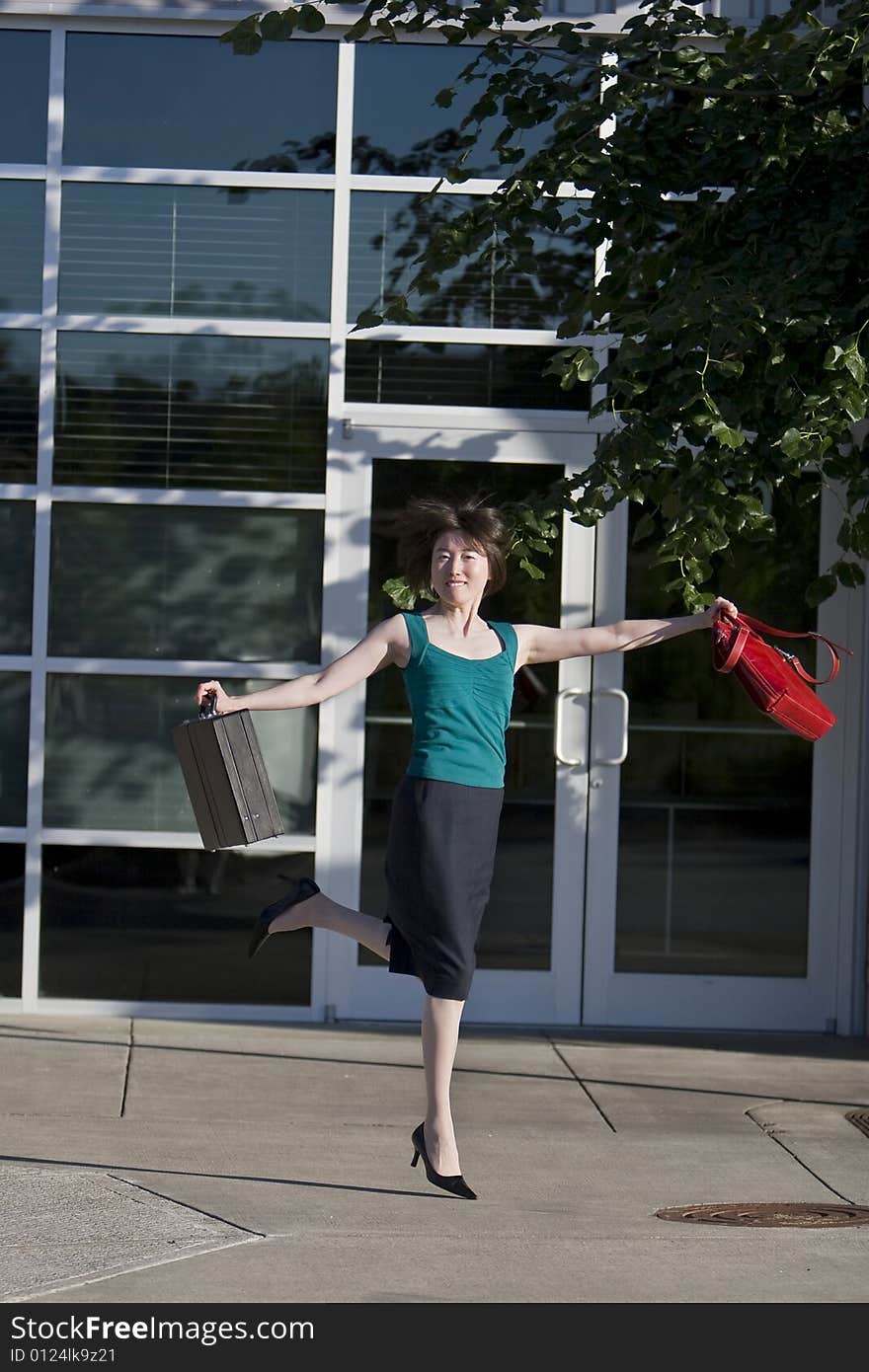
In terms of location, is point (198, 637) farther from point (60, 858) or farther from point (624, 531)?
point (624, 531)

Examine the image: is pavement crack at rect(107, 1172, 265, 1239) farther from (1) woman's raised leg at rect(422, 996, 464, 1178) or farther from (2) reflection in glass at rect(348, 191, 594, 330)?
(2) reflection in glass at rect(348, 191, 594, 330)

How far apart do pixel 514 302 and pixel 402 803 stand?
3140 millimetres

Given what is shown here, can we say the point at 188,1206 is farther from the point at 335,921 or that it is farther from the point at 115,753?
the point at 115,753

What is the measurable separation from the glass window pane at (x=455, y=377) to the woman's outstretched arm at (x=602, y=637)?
251cm

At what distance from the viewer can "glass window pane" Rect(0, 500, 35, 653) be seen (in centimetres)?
722

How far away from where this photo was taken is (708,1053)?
693 centimetres

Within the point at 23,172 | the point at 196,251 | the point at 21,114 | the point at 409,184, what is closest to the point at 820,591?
the point at 409,184

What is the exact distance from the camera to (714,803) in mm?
7285

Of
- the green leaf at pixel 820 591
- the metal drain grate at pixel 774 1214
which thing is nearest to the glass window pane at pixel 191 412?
the green leaf at pixel 820 591

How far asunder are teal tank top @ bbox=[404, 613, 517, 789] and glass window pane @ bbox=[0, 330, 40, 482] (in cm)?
297

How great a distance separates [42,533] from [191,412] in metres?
0.77
